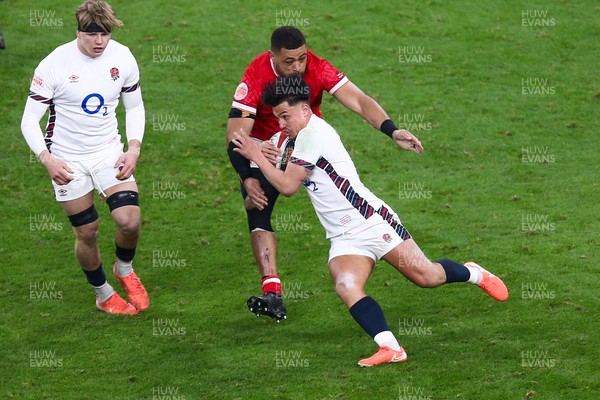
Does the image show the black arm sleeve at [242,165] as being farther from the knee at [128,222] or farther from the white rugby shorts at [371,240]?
the white rugby shorts at [371,240]

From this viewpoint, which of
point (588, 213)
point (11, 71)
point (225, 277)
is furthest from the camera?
point (11, 71)

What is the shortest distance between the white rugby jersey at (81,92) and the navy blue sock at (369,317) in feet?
10.3

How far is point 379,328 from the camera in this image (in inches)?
317

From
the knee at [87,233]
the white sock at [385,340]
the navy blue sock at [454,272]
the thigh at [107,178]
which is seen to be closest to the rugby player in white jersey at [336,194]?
the navy blue sock at [454,272]

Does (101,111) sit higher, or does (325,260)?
(101,111)

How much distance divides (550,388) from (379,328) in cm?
137

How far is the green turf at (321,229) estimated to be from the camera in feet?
27.2

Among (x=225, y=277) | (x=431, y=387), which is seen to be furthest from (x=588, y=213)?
(x=431, y=387)

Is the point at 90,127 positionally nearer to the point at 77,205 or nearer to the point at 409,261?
the point at 77,205

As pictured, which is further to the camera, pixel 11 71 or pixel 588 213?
pixel 11 71

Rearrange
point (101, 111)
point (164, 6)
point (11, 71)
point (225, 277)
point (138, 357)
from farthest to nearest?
1. point (164, 6)
2. point (11, 71)
3. point (225, 277)
4. point (101, 111)
5. point (138, 357)

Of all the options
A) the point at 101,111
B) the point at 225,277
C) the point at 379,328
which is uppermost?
the point at 101,111

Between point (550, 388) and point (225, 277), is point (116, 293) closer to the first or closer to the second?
point (225, 277)

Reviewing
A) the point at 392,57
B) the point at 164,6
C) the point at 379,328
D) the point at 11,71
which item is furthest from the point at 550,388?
the point at 164,6
